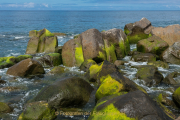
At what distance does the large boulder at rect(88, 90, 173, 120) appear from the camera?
14.4ft

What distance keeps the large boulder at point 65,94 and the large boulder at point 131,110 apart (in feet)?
6.75

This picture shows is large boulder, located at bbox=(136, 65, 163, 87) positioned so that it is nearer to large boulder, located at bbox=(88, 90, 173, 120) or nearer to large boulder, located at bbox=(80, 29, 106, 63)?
large boulder, located at bbox=(80, 29, 106, 63)

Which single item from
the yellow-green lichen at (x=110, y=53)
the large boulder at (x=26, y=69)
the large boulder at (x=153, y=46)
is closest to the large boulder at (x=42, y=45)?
the yellow-green lichen at (x=110, y=53)

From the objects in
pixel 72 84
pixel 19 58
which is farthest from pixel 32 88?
pixel 19 58

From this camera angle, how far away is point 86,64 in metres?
11.9

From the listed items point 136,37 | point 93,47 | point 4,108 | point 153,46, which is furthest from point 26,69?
point 136,37

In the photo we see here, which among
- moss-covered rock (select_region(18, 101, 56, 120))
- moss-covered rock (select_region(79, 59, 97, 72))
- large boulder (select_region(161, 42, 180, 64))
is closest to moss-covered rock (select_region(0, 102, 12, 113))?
moss-covered rock (select_region(18, 101, 56, 120))

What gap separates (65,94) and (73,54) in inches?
268

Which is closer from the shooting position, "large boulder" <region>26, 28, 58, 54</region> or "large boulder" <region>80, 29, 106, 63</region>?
"large boulder" <region>80, 29, 106, 63</region>

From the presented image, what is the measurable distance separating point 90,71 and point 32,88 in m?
3.19

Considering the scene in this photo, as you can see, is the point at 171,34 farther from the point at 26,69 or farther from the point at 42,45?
the point at 26,69

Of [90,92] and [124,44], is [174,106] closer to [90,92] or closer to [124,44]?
[90,92]

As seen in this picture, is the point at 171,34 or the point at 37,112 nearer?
the point at 37,112

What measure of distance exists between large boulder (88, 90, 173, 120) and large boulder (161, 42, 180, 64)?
9.86 m
